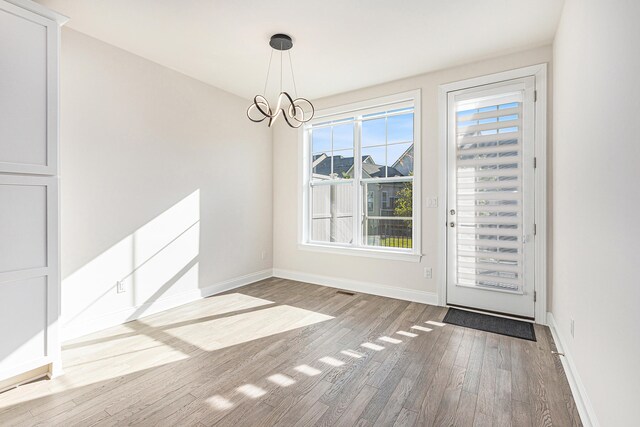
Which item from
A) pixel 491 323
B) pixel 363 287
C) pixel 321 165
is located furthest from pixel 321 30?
pixel 491 323

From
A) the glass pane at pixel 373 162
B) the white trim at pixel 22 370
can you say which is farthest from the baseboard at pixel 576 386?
the white trim at pixel 22 370

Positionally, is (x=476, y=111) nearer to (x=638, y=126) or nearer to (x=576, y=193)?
(x=576, y=193)

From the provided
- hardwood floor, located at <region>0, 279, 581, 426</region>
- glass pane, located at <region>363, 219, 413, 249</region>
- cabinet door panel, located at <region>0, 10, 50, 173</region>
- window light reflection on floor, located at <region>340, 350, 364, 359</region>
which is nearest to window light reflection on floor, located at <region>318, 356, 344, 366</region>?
hardwood floor, located at <region>0, 279, 581, 426</region>

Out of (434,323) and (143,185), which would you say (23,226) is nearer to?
(143,185)

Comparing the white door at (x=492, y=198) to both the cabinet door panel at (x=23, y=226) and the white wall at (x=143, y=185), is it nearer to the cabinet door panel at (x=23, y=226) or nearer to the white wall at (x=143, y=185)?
the white wall at (x=143, y=185)

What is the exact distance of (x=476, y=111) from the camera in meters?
3.40

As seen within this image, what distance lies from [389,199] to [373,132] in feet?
3.06

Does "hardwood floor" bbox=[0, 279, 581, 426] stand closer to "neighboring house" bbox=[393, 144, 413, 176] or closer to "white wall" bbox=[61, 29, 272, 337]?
"white wall" bbox=[61, 29, 272, 337]

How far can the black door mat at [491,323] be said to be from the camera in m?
2.87

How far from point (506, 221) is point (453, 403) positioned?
80.2 inches

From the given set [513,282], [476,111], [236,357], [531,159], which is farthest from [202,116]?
[513,282]

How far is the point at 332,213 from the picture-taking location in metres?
4.70

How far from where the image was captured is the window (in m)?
3.97

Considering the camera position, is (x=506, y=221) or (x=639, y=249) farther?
(x=506, y=221)
